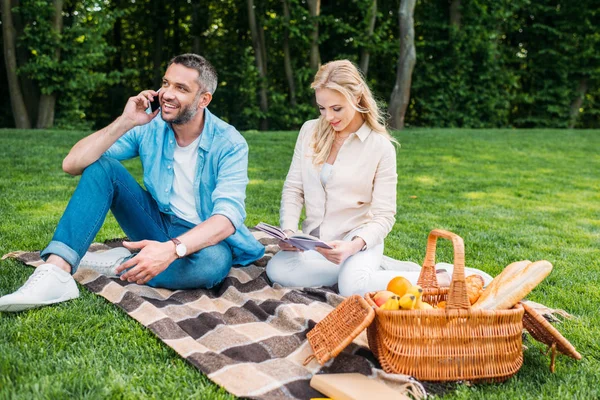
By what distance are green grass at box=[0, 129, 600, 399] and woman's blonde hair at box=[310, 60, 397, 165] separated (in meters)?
1.31

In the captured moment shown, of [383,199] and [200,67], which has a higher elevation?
[200,67]

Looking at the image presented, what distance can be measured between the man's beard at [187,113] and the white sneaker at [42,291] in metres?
1.02

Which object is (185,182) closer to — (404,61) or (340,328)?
(340,328)

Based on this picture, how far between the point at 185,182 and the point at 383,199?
1163mm

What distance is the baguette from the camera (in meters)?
2.51

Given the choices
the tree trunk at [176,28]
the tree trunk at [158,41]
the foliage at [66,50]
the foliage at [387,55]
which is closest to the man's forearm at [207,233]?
the foliage at [66,50]

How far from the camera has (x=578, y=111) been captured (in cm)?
2006

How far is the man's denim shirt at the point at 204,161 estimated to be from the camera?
342 cm

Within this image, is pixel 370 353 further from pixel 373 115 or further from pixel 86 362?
pixel 373 115

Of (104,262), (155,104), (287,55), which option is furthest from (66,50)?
(155,104)

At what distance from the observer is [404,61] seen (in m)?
14.6

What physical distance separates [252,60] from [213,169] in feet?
43.4

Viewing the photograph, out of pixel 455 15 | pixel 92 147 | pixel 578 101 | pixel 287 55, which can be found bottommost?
pixel 578 101

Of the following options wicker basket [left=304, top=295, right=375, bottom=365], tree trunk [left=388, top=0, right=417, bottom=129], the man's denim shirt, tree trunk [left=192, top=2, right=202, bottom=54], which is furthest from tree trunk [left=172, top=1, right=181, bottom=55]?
wicker basket [left=304, top=295, right=375, bottom=365]
